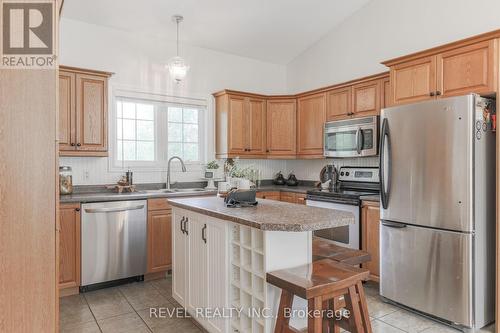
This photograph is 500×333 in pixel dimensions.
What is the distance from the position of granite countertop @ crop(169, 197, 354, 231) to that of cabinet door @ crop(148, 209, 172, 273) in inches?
54.5

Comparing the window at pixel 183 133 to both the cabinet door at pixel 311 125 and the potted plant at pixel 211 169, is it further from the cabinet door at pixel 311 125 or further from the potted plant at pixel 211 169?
the cabinet door at pixel 311 125

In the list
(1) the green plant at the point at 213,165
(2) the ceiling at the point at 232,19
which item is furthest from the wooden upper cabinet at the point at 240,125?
(2) the ceiling at the point at 232,19

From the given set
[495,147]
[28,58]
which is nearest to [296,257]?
[28,58]

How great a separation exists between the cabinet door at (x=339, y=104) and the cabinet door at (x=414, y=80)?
2.88ft

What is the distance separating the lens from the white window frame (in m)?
4.07

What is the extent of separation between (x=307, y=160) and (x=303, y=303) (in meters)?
3.38

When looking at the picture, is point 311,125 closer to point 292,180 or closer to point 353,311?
point 292,180

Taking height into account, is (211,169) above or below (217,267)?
above

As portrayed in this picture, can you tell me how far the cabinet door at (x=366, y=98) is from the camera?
3.77 m

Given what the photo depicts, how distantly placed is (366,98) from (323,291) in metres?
2.86

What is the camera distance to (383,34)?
13.6ft

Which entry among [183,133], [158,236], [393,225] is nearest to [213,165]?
[183,133]

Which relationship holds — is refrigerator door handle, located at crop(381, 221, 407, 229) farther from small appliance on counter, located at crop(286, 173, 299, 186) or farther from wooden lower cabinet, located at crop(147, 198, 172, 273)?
wooden lower cabinet, located at crop(147, 198, 172, 273)

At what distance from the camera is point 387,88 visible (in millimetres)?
3656
